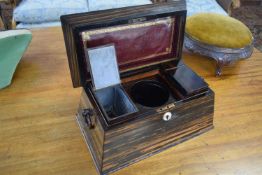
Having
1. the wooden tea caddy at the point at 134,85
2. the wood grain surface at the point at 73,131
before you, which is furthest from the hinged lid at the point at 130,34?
the wood grain surface at the point at 73,131

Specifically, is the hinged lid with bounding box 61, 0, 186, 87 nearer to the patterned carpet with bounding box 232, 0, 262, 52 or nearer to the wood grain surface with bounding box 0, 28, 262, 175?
the wood grain surface with bounding box 0, 28, 262, 175

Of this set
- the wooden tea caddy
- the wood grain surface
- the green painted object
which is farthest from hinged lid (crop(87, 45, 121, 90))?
the green painted object

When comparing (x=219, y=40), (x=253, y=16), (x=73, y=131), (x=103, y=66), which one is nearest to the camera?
(x=103, y=66)

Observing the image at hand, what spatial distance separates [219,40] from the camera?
2.99 feet

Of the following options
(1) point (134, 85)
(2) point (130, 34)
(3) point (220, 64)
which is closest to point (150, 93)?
(1) point (134, 85)

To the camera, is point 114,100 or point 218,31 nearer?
point 114,100

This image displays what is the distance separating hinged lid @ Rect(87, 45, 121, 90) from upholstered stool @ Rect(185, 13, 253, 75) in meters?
0.41

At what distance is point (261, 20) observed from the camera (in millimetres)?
2691

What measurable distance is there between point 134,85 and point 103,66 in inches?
5.2

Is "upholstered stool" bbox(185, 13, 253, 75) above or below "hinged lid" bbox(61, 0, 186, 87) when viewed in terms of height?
below

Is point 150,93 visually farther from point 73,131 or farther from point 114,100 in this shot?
point 73,131

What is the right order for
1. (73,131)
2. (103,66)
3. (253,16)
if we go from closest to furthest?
(103,66), (73,131), (253,16)

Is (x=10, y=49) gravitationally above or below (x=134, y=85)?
above

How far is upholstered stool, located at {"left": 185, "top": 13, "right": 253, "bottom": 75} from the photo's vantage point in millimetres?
906
